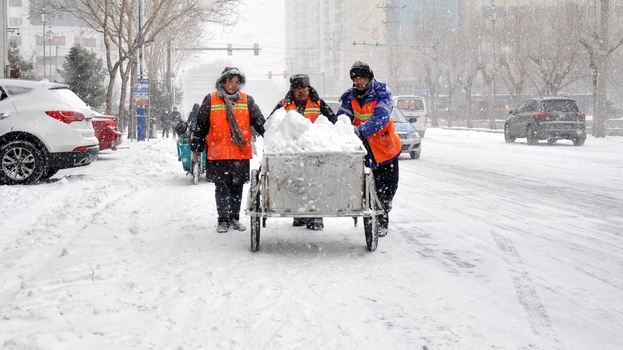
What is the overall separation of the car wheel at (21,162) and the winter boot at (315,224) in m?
6.26

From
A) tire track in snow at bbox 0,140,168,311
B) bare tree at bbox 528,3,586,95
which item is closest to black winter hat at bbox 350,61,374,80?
tire track in snow at bbox 0,140,168,311

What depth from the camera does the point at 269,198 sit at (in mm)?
6340

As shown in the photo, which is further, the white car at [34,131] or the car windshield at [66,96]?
the car windshield at [66,96]

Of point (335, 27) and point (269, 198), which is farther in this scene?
point (335, 27)

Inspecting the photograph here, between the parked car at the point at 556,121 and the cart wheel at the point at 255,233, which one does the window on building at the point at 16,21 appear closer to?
the parked car at the point at 556,121

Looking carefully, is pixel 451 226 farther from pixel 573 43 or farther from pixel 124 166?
pixel 573 43

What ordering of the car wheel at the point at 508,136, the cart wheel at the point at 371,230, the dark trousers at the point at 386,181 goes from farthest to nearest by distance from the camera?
the car wheel at the point at 508,136
the dark trousers at the point at 386,181
the cart wheel at the point at 371,230

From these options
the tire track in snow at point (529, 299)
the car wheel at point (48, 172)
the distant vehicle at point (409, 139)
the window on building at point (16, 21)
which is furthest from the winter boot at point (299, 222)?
the window on building at point (16, 21)

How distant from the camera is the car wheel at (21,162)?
1211cm

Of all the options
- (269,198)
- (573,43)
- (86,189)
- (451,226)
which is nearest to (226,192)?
(269,198)

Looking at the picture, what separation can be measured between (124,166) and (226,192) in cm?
955

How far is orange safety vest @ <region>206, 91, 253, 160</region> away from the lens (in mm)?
7469

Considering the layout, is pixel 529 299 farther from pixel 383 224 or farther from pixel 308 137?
pixel 383 224

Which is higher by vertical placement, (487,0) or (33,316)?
(487,0)
